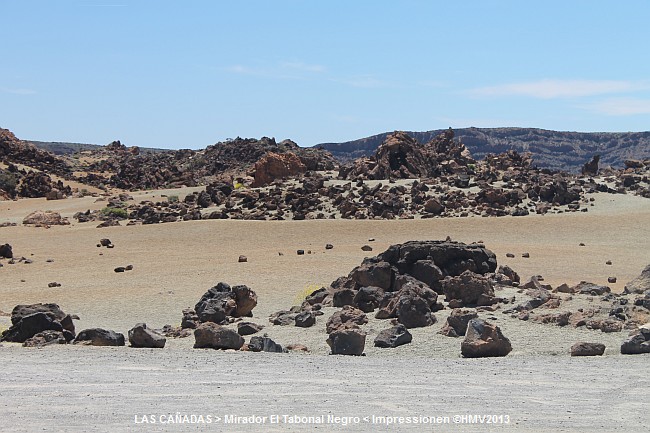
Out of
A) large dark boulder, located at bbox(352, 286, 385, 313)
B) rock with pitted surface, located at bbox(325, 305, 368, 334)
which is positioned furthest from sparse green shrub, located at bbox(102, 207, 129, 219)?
rock with pitted surface, located at bbox(325, 305, 368, 334)

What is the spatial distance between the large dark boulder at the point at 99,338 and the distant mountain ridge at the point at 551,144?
4583 inches

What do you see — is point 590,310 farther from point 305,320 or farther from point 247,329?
point 247,329

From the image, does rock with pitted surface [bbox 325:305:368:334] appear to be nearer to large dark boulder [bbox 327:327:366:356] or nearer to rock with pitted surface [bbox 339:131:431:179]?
large dark boulder [bbox 327:327:366:356]

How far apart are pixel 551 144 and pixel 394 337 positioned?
126m

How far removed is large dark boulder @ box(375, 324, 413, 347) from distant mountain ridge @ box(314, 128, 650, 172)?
115 meters

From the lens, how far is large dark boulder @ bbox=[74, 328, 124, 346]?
1173 cm

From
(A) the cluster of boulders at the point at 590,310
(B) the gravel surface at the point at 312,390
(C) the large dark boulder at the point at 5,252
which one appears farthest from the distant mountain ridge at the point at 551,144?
(B) the gravel surface at the point at 312,390

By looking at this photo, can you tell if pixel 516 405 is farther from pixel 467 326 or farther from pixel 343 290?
pixel 343 290

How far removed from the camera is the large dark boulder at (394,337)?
38.5ft

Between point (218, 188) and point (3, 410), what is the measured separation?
110 ft

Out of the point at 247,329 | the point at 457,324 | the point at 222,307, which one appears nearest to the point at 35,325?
the point at 247,329

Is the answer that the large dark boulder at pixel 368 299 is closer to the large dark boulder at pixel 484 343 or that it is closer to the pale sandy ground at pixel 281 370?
the pale sandy ground at pixel 281 370

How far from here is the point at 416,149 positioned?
4497 centimetres

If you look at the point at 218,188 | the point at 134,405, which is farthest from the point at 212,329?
the point at 218,188
